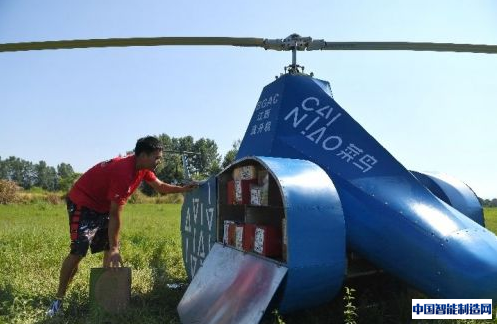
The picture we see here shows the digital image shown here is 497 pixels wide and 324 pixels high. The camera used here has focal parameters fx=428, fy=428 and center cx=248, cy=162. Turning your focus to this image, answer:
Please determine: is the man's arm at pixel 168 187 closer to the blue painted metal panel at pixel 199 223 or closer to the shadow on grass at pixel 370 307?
the blue painted metal panel at pixel 199 223

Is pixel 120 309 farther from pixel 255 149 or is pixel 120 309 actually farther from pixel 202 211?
pixel 255 149

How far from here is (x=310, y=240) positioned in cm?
315

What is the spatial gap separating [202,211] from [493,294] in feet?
9.67

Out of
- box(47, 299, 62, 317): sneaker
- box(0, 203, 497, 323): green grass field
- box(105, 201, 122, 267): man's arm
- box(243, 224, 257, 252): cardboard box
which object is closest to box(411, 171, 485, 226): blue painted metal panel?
box(0, 203, 497, 323): green grass field

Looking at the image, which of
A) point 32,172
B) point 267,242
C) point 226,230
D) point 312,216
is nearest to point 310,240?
point 312,216

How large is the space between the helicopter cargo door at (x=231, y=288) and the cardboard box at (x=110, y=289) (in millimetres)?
698

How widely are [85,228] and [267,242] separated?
2279mm

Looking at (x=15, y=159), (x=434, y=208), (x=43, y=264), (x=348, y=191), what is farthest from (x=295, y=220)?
(x=15, y=159)

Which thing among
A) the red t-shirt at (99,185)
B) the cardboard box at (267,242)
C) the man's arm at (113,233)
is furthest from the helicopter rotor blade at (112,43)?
the cardboard box at (267,242)

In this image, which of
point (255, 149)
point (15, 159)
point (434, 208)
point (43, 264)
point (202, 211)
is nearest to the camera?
point (434, 208)

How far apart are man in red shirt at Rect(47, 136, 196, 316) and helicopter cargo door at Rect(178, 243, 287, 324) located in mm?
1027

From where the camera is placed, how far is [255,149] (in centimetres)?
462

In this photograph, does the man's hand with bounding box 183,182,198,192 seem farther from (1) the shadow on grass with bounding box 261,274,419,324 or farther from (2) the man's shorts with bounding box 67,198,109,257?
(1) the shadow on grass with bounding box 261,274,419,324

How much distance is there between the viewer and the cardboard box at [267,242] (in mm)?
3615
